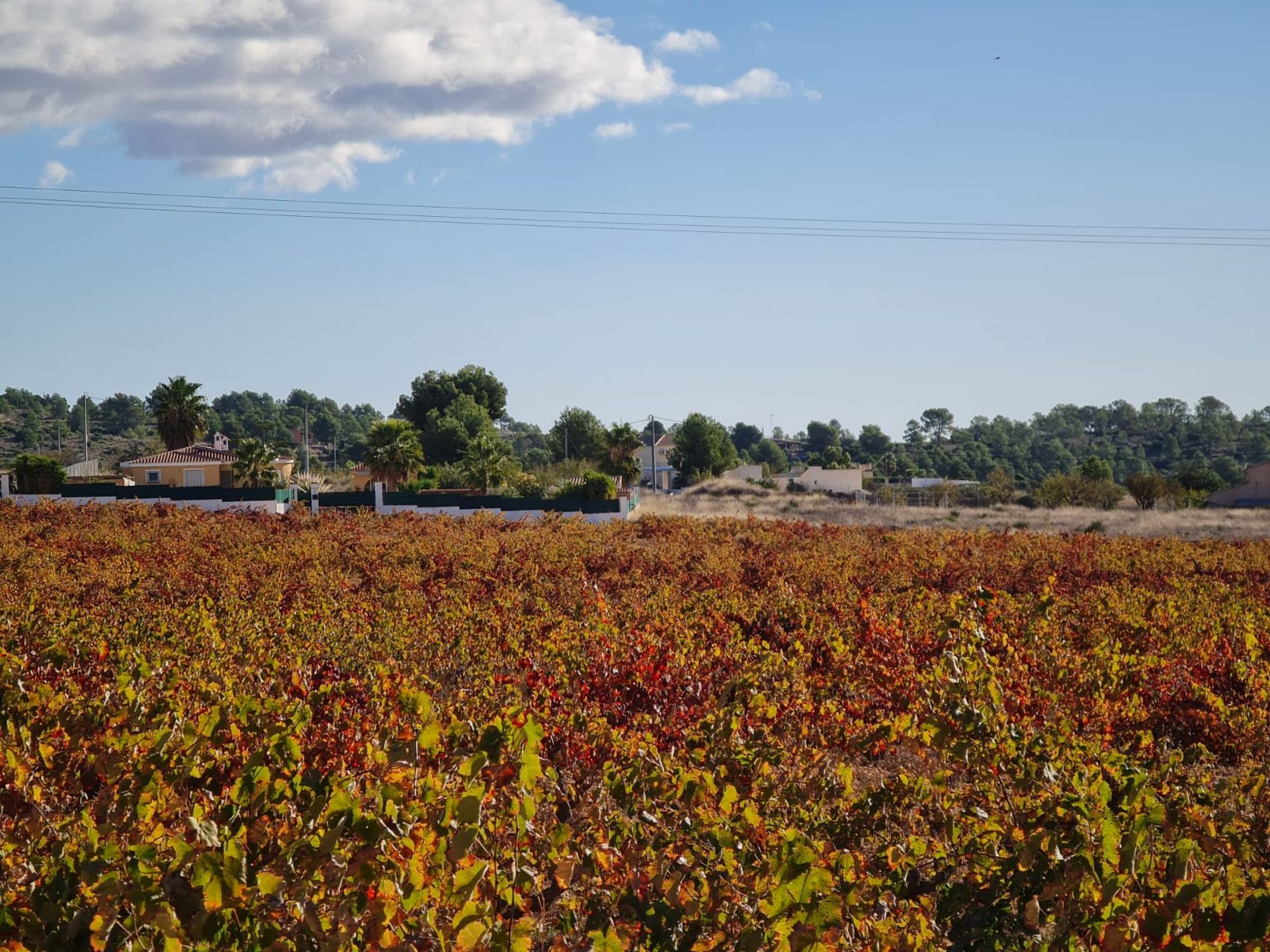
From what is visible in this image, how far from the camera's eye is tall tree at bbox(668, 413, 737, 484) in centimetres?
7575

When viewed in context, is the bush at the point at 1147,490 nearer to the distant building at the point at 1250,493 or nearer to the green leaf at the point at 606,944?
the distant building at the point at 1250,493

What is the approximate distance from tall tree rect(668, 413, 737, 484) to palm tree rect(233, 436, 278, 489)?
121ft

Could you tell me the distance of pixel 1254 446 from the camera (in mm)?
105375

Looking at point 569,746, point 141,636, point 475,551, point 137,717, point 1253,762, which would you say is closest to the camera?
point 137,717

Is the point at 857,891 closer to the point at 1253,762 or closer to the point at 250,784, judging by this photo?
the point at 250,784

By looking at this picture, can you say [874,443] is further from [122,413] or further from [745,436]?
[122,413]

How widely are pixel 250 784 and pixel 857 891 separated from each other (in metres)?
2.01

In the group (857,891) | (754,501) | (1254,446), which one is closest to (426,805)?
(857,891)

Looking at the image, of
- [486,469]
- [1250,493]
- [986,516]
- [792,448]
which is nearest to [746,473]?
[1250,493]

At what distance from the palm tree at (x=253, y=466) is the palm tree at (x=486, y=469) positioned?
324 inches

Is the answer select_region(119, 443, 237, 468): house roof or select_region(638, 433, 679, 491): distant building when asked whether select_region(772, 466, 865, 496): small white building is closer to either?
select_region(638, 433, 679, 491): distant building

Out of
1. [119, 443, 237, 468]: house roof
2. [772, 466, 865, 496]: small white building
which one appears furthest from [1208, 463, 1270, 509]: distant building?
[119, 443, 237, 468]: house roof

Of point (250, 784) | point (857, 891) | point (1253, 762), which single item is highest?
point (250, 784)

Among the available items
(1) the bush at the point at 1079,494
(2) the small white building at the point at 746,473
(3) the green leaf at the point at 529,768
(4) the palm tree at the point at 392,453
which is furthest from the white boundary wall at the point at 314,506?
(2) the small white building at the point at 746,473
